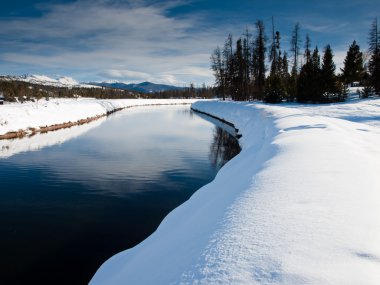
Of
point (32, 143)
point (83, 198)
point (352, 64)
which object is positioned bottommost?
point (83, 198)

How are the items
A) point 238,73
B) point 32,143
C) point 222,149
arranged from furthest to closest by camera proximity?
point 238,73 → point 32,143 → point 222,149

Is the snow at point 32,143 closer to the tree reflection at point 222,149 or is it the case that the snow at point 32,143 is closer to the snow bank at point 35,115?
the snow bank at point 35,115

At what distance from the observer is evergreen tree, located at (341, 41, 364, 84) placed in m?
45.7

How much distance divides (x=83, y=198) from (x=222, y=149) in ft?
32.3

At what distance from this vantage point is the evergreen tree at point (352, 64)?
45.7 meters

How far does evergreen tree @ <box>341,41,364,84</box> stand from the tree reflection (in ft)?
103

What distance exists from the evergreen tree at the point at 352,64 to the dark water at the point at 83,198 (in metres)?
35.8

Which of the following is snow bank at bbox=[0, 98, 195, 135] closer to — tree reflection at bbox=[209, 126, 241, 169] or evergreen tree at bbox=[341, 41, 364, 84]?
tree reflection at bbox=[209, 126, 241, 169]

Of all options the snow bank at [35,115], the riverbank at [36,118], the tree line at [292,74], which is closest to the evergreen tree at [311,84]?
the tree line at [292,74]

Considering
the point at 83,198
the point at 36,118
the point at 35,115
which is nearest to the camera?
the point at 83,198

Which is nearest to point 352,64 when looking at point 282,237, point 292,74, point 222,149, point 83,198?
point 292,74

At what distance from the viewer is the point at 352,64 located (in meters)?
46.2

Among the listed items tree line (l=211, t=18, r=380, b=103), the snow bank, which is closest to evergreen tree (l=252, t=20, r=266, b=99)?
tree line (l=211, t=18, r=380, b=103)

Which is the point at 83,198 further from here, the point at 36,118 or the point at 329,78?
the point at 329,78
